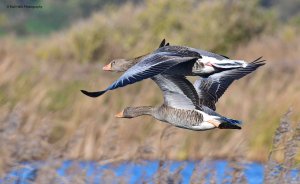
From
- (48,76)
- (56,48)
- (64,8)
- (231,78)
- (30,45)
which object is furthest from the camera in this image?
(64,8)

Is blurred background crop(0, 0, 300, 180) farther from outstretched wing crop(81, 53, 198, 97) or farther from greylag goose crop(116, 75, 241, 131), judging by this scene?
outstretched wing crop(81, 53, 198, 97)

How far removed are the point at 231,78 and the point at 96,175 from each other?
2128 millimetres

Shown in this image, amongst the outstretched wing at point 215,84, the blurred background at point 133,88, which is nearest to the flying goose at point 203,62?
the outstretched wing at point 215,84

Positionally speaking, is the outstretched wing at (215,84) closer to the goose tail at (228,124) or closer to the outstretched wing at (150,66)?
the goose tail at (228,124)

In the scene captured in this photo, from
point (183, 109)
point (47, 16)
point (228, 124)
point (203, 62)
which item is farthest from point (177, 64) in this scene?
point (47, 16)

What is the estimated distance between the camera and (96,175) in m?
8.73

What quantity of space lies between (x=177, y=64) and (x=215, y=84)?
109 cm

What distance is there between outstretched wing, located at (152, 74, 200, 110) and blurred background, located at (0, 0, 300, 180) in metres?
0.40

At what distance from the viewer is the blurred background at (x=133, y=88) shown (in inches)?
382

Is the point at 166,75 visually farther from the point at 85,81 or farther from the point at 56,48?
the point at 56,48

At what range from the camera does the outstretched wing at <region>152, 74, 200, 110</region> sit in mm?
9398

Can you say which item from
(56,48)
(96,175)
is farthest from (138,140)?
(56,48)

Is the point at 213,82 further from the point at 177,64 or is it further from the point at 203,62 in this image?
the point at 177,64

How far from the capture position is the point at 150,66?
8.69m
